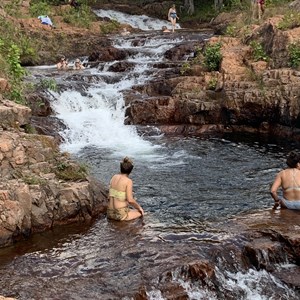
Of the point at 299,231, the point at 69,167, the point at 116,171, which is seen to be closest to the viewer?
the point at 299,231

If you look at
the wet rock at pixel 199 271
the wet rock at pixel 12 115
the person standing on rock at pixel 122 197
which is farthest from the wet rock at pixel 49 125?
the wet rock at pixel 199 271

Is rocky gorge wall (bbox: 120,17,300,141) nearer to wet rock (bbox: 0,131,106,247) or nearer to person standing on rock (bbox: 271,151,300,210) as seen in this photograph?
person standing on rock (bbox: 271,151,300,210)

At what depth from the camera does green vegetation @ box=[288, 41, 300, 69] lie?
55.7ft

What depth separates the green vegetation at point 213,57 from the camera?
62.0ft

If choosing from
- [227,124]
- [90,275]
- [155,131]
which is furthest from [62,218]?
[227,124]

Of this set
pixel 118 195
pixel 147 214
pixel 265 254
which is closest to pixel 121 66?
pixel 147 214

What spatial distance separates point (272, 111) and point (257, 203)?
7.20m

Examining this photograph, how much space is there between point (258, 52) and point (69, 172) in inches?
427

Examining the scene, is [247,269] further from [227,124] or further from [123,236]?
[227,124]

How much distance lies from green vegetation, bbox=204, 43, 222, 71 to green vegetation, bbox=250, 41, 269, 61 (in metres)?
1.24

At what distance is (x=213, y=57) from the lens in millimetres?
18969

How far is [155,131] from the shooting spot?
56.4 feet

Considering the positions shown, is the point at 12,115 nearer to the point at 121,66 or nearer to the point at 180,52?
the point at 121,66

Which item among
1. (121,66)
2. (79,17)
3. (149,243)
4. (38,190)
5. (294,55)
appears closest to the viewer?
(149,243)
